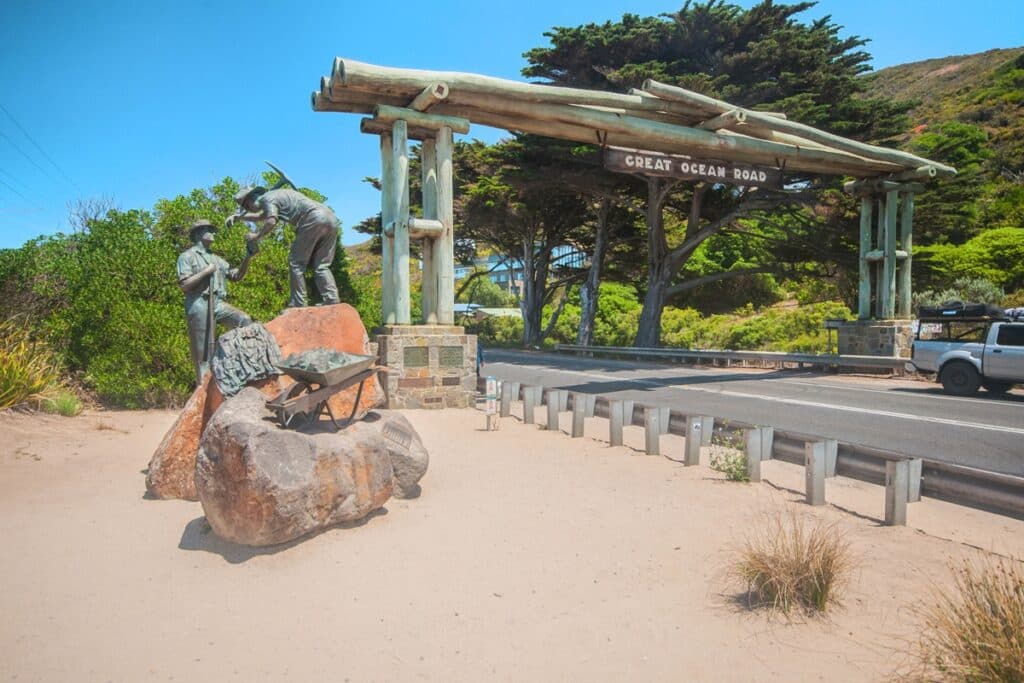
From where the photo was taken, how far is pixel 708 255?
1544 inches

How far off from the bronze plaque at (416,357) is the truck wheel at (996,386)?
10.8 metres

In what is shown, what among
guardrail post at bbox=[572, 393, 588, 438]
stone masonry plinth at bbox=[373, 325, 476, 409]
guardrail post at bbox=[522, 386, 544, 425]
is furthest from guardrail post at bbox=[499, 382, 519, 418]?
guardrail post at bbox=[572, 393, 588, 438]

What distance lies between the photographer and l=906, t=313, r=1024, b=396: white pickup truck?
12.5 m

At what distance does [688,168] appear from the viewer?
14.3 m

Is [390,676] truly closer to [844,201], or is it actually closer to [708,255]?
[844,201]

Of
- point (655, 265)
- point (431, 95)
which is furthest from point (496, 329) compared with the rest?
point (431, 95)

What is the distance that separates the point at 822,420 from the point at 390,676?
29.2 ft

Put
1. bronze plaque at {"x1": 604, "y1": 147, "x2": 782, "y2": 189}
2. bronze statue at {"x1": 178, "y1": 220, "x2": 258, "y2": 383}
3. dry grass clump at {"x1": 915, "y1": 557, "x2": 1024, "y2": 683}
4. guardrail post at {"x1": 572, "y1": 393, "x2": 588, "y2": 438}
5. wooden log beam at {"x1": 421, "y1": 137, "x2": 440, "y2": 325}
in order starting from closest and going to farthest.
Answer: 1. dry grass clump at {"x1": 915, "y1": 557, "x2": 1024, "y2": 683}
2. bronze statue at {"x1": 178, "y1": 220, "x2": 258, "y2": 383}
3. guardrail post at {"x1": 572, "y1": 393, "x2": 588, "y2": 438}
4. wooden log beam at {"x1": 421, "y1": 137, "x2": 440, "y2": 325}
5. bronze plaque at {"x1": 604, "y1": 147, "x2": 782, "y2": 189}

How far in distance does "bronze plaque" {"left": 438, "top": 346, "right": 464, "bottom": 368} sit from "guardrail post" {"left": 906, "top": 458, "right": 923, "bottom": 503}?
7.71m

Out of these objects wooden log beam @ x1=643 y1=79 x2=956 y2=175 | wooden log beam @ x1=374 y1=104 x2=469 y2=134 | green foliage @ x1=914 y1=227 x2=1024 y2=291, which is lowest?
green foliage @ x1=914 y1=227 x2=1024 y2=291

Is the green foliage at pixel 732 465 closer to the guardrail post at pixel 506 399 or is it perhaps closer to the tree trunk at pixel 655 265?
the guardrail post at pixel 506 399

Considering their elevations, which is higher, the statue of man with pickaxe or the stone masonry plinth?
the statue of man with pickaxe

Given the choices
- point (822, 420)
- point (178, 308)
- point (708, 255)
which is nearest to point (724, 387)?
point (822, 420)

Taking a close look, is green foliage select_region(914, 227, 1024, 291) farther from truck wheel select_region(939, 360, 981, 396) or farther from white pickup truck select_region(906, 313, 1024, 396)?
truck wheel select_region(939, 360, 981, 396)
